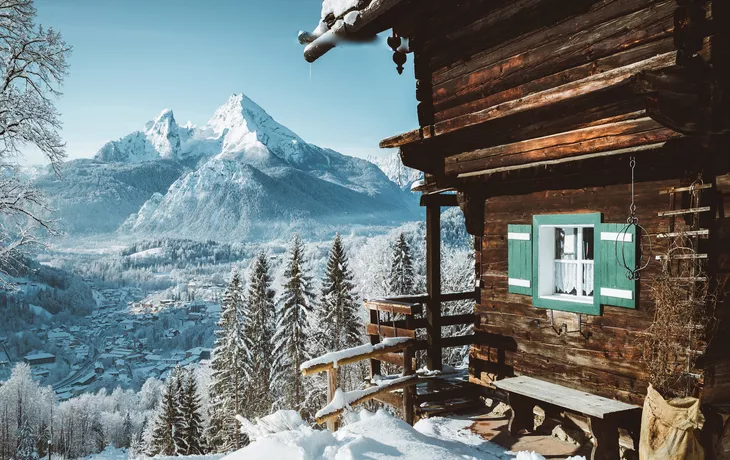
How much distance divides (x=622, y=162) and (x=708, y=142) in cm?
101

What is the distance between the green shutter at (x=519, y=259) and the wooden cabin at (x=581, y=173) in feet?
0.08

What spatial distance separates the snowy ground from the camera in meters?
5.78

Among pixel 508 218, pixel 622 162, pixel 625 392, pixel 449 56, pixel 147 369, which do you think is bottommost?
pixel 147 369

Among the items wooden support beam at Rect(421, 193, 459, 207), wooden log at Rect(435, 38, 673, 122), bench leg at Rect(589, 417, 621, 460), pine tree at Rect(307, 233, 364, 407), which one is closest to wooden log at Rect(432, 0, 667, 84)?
wooden log at Rect(435, 38, 673, 122)

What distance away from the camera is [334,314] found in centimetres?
3281

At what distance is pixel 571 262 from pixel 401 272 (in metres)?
27.8

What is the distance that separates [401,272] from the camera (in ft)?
116

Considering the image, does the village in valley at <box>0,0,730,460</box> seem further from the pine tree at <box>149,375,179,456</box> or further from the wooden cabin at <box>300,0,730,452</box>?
the pine tree at <box>149,375,179,456</box>

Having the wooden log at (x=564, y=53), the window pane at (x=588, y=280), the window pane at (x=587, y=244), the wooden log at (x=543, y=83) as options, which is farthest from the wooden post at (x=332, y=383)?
the wooden log at (x=564, y=53)

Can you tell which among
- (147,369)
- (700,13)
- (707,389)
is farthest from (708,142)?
(147,369)

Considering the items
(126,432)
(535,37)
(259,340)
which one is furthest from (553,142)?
(126,432)

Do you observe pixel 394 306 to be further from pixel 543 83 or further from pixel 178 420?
pixel 178 420

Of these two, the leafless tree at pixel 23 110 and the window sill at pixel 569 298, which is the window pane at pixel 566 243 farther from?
the leafless tree at pixel 23 110

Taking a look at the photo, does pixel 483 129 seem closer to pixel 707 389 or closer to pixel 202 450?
pixel 707 389
